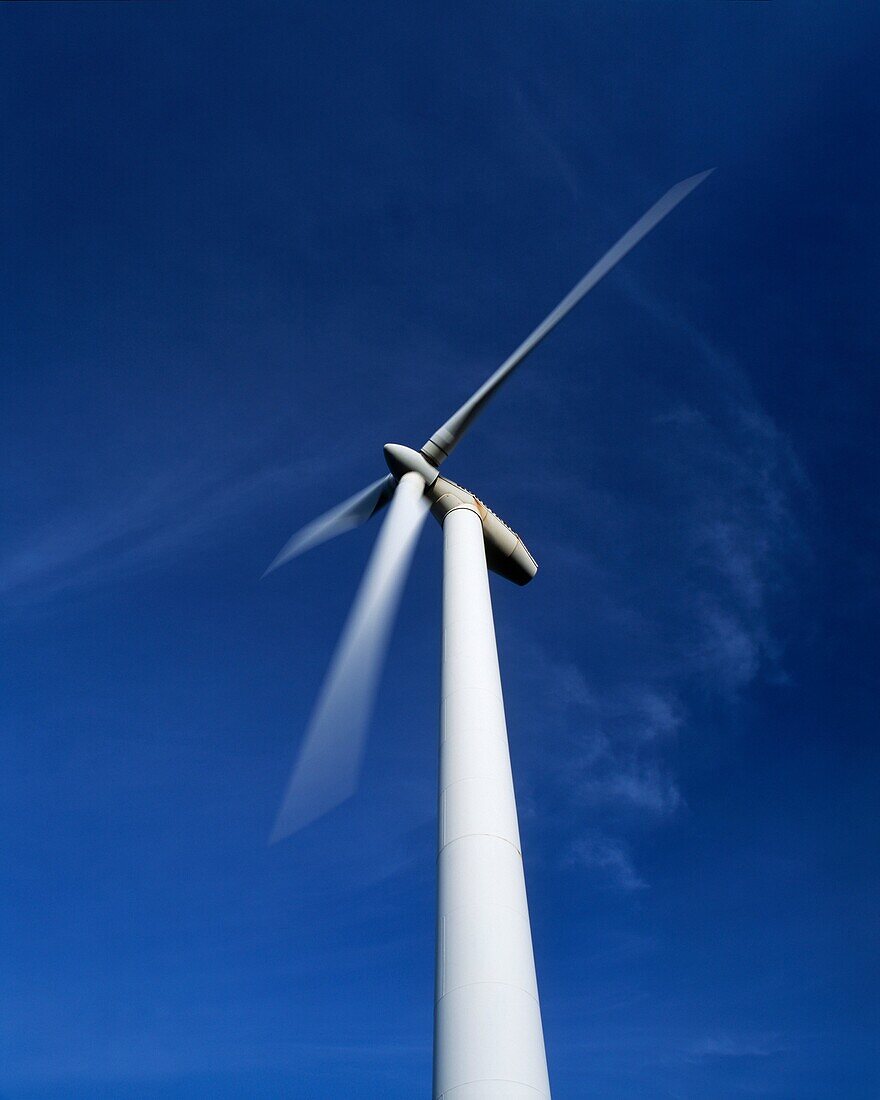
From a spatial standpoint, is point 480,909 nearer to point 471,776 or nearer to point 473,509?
point 471,776

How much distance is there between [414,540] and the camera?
64.5 ft

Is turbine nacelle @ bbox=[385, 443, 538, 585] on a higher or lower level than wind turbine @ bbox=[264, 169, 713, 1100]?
higher

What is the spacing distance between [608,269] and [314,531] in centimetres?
1262

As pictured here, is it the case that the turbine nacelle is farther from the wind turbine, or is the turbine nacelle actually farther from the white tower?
the white tower

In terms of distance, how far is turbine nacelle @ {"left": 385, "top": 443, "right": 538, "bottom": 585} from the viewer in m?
21.2

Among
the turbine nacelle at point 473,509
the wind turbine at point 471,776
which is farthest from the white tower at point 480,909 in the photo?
the turbine nacelle at point 473,509

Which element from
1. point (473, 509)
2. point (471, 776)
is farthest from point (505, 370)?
point (471, 776)

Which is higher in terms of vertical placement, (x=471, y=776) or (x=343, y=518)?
(x=343, y=518)

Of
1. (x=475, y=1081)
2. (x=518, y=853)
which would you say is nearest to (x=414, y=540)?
(x=518, y=853)

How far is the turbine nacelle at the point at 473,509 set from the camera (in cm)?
2117

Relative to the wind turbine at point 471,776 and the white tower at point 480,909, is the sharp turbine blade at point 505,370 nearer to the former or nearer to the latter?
the wind turbine at point 471,776

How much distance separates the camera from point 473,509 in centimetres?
2066

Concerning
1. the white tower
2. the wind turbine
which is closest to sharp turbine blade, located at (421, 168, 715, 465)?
the wind turbine

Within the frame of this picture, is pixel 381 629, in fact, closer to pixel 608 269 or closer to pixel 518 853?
pixel 518 853
